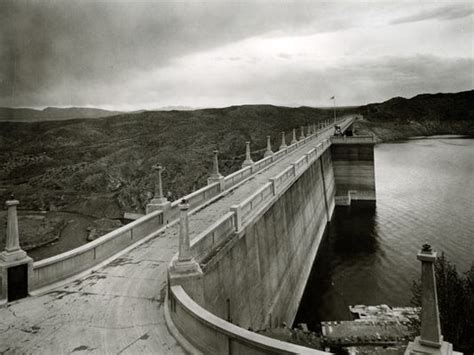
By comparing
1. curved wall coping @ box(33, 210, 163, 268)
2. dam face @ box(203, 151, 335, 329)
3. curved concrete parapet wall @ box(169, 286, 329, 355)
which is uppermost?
curved wall coping @ box(33, 210, 163, 268)

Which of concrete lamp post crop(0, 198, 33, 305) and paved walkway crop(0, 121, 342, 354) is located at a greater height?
concrete lamp post crop(0, 198, 33, 305)

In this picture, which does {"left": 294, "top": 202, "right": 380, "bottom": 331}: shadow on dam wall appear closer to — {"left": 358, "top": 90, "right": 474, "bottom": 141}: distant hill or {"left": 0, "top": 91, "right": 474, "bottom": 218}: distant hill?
{"left": 0, "top": 91, "right": 474, "bottom": 218}: distant hill

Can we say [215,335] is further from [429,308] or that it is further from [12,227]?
[12,227]

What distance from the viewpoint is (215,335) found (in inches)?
252

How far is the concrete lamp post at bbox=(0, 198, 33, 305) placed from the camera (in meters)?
8.94

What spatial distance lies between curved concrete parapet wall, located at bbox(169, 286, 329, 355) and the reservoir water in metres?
13.6

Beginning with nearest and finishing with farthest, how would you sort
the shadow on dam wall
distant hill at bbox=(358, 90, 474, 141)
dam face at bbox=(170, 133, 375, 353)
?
dam face at bbox=(170, 133, 375, 353)
the shadow on dam wall
distant hill at bbox=(358, 90, 474, 141)

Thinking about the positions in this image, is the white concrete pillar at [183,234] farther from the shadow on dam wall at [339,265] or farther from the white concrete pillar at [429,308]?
A: the shadow on dam wall at [339,265]

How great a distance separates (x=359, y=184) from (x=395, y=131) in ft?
314

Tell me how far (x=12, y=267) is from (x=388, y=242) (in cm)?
2885

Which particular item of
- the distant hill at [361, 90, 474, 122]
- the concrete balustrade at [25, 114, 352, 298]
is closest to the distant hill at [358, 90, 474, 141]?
the distant hill at [361, 90, 474, 122]

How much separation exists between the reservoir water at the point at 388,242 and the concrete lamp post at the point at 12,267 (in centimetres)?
1411

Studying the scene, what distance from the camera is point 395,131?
435 feet

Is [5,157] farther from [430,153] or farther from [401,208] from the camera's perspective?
[430,153]
